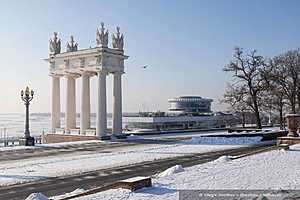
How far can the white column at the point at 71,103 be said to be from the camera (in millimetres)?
50406

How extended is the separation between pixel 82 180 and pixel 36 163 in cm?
750

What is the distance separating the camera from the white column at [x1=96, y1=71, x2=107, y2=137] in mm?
45594

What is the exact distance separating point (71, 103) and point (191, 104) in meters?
107

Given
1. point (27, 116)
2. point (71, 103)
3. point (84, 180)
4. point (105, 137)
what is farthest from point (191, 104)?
point (84, 180)

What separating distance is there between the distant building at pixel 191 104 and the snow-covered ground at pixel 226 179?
13348cm

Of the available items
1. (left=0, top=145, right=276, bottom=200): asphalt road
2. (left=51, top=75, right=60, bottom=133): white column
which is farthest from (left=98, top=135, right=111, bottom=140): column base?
(left=0, top=145, right=276, bottom=200): asphalt road

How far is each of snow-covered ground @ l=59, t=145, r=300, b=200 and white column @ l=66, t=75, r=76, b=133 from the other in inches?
1302

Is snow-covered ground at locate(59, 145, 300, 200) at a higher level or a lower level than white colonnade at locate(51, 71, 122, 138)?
lower

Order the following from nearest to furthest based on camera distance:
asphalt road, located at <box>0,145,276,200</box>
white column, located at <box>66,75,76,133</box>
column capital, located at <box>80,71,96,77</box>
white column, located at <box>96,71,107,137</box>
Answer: asphalt road, located at <box>0,145,276,200</box> < white column, located at <box>96,71,107,137</box> < column capital, located at <box>80,71,96,77</box> < white column, located at <box>66,75,76,133</box>

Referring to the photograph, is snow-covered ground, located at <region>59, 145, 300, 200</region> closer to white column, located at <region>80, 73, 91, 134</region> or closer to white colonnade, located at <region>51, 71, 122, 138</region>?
white colonnade, located at <region>51, 71, 122, 138</region>

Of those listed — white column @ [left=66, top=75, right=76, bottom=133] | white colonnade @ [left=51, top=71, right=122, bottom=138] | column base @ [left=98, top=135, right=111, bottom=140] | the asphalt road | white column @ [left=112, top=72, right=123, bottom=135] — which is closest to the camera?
the asphalt road

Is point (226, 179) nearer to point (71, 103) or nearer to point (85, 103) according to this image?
point (85, 103)

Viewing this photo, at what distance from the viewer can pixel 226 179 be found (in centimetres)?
1456

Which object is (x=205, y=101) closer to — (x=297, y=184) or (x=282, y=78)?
(x=282, y=78)
